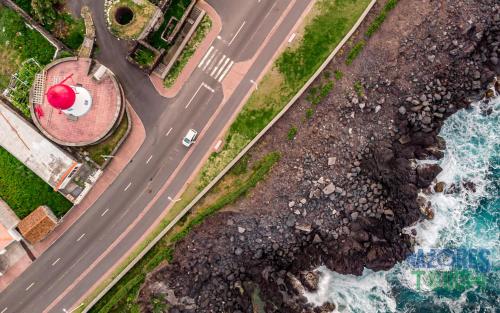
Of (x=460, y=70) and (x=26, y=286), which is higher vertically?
(x=460, y=70)

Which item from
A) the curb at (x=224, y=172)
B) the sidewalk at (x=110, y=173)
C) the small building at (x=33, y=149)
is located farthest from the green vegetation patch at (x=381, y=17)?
the small building at (x=33, y=149)

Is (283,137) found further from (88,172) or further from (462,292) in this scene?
(462,292)

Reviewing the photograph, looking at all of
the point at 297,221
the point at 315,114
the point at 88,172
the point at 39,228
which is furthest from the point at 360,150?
the point at 39,228

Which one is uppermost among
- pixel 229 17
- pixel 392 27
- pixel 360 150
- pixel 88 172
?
pixel 392 27

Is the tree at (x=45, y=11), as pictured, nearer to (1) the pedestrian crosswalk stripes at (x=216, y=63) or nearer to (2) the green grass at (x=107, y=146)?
(2) the green grass at (x=107, y=146)

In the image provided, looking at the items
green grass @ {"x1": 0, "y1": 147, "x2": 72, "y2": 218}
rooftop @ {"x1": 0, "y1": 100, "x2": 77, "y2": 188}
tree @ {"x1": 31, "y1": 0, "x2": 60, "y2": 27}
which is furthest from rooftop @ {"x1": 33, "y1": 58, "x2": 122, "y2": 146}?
green grass @ {"x1": 0, "y1": 147, "x2": 72, "y2": 218}

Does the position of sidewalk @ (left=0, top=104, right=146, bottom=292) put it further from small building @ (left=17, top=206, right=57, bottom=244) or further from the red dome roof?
the red dome roof
